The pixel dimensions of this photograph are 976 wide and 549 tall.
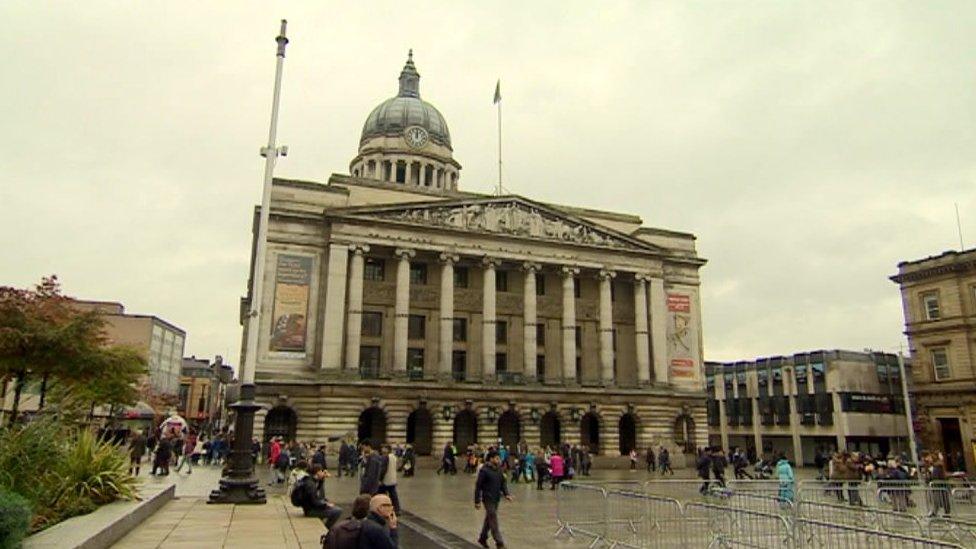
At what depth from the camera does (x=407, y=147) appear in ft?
232

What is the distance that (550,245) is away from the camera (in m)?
52.2

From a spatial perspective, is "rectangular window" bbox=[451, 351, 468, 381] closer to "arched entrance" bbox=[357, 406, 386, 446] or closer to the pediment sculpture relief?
"arched entrance" bbox=[357, 406, 386, 446]

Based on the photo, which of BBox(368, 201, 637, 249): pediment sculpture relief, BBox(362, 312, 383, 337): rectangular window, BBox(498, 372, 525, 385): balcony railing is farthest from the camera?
BBox(368, 201, 637, 249): pediment sculpture relief

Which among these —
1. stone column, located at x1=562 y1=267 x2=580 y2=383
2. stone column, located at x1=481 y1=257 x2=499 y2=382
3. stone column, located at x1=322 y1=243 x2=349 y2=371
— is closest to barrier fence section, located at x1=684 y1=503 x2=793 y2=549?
stone column, located at x1=322 y1=243 x2=349 y2=371

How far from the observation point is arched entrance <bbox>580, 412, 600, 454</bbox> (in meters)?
51.3

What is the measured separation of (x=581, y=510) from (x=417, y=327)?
1424 inches

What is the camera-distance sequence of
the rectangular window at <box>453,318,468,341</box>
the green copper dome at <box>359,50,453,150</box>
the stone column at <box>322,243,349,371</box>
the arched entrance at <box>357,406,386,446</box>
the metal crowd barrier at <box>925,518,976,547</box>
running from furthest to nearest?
1. the green copper dome at <box>359,50,453,150</box>
2. the rectangular window at <box>453,318,468,341</box>
3. the arched entrance at <box>357,406,386,446</box>
4. the stone column at <box>322,243,349,371</box>
5. the metal crowd barrier at <box>925,518,976,547</box>

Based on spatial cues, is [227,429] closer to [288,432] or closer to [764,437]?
[288,432]

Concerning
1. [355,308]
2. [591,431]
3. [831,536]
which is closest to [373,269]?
[355,308]

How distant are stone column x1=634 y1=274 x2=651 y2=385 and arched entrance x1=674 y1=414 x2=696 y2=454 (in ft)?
14.7

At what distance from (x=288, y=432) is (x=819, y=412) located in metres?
42.5

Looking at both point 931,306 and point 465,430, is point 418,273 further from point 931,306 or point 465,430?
point 931,306

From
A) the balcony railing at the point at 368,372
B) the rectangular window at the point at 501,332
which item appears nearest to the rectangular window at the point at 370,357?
the balcony railing at the point at 368,372

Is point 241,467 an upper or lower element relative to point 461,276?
lower
